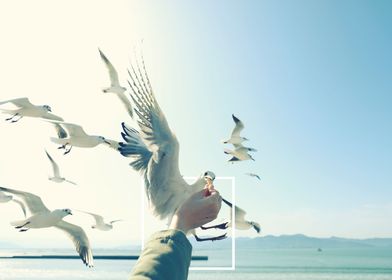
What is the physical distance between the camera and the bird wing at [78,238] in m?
7.29

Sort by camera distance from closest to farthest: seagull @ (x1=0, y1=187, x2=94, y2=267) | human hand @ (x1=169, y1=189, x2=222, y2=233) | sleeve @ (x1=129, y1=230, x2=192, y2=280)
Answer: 1. sleeve @ (x1=129, y1=230, x2=192, y2=280)
2. human hand @ (x1=169, y1=189, x2=222, y2=233)
3. seagull @ (x1=0, y1=187, x2=94, y2=267)

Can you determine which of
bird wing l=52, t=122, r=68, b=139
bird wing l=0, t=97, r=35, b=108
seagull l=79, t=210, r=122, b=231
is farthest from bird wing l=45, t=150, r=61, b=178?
bird wing l=0, t=97, r=35, b=108

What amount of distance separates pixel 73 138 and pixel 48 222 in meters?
1.29

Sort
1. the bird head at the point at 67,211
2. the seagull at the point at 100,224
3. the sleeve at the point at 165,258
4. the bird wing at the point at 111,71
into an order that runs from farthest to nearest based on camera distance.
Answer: the seagull at the point at 100,224
the bird wing at the point at 111,71
the bird head at the point at 67,211
the sleeve at the point at 165,258

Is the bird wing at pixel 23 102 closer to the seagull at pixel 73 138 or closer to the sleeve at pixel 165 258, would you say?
the seagull at pixel 73 138

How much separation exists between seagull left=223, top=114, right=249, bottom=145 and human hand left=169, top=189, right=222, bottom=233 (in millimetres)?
9304

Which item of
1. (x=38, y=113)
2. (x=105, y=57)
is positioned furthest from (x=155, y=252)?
(x=105, y=57)

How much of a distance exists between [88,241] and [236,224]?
2.26 metres

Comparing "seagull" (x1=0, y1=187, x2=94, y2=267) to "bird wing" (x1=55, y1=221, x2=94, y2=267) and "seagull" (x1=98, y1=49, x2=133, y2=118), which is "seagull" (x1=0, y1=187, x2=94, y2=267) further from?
"seagull" (x1=98, y1=49, x2=133, y2=118)

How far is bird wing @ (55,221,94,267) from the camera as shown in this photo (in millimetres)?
7285

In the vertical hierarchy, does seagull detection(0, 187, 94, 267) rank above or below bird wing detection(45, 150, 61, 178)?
below

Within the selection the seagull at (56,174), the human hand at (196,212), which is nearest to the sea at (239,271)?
the seagull at (56,174)

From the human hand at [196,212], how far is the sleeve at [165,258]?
0.39 feet

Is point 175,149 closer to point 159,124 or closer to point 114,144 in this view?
point 159,124
